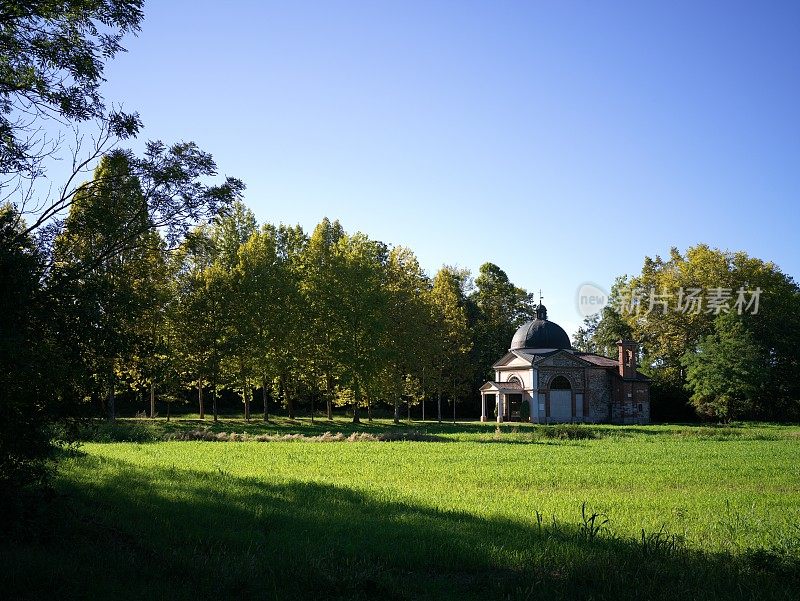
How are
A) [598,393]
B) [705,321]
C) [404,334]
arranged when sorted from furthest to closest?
[705,321]
[598,393]
[404,334]

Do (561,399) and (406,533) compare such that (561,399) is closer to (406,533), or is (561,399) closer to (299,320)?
(299,320)

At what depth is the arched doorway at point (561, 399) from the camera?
200 feet

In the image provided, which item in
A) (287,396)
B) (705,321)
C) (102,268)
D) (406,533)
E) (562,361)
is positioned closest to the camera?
(406,533)

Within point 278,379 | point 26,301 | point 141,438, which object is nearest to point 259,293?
point 278,379

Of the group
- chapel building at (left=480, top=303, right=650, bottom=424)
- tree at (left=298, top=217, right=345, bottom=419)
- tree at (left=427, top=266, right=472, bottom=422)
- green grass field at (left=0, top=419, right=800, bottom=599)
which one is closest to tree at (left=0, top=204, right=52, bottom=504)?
green grass field at (left=0, top=419, right=800, bottom=599)

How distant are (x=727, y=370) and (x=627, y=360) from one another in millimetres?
8465

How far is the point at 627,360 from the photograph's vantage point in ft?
209

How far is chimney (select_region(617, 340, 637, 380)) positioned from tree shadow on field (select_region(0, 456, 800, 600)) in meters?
54.4

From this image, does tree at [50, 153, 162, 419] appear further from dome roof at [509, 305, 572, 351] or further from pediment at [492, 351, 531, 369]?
dome roof at [509, 305, 572, 351]

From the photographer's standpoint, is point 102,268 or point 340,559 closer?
point 340,559

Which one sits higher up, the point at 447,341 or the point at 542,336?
→ the point at 542,336

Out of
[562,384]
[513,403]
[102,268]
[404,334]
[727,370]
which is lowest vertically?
[513,403]

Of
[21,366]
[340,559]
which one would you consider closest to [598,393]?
[340,559]

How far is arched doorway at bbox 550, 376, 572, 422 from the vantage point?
61000 millimetres
